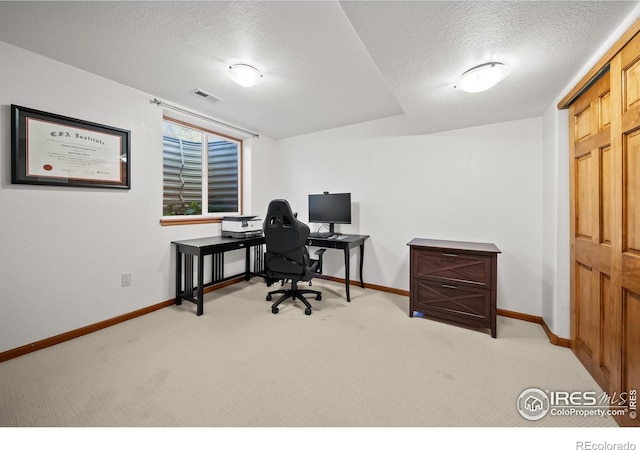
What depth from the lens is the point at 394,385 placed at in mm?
1623

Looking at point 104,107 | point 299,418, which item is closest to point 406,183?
point 299,418

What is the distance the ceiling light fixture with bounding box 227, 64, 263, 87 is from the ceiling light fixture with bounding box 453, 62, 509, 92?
5.42 ft

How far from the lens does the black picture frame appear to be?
1917mm

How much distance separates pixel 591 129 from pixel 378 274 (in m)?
2.50

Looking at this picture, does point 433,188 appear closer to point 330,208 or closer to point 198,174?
point 330,208

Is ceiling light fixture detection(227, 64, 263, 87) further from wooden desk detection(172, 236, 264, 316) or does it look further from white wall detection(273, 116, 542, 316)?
white wall detection(273, 116, 542, 316)

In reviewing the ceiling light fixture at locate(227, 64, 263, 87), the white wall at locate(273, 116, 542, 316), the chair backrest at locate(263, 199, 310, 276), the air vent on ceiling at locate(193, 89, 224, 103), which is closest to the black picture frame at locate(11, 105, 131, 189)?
the air vent on ceiling at locate(193, 89, 224, 103)

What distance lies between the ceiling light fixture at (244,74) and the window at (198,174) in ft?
4.94

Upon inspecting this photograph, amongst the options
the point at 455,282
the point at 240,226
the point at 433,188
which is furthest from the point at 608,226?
the point at 240,226

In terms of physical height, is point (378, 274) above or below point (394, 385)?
above

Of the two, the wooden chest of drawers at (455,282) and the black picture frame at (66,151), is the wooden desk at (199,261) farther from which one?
the wooden chest of drawers at (455,282)

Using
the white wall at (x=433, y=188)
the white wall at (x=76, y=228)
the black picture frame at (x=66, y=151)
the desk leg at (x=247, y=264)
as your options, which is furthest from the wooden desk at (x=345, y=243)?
the black picture frame at (x=66, y=151)

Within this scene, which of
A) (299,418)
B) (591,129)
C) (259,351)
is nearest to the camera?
(299,418)
